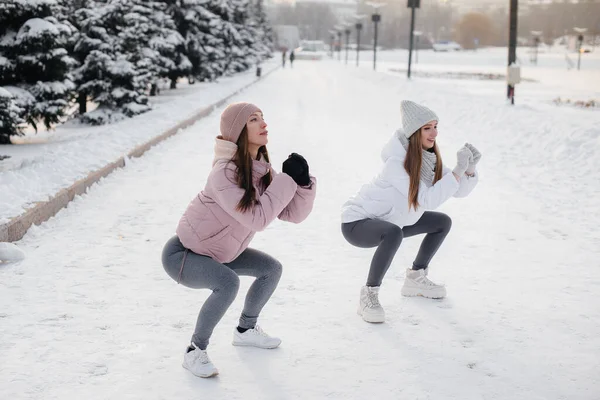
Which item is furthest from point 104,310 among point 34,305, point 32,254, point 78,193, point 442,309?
point 78,193

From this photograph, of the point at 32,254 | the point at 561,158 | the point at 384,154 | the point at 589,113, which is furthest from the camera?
the point at 589,113

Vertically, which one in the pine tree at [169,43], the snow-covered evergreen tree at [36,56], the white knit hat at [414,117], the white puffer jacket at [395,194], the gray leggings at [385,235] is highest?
the pine tree at [169,43]

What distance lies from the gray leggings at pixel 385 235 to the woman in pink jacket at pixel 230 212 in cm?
99

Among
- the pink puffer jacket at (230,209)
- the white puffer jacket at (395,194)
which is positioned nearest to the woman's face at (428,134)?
the white puffer jacket at (395,194)

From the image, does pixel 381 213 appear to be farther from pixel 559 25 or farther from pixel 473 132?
pixel 559 25

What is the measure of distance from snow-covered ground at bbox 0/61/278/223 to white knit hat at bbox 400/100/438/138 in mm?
3975

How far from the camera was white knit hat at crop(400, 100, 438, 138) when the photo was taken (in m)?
4.27

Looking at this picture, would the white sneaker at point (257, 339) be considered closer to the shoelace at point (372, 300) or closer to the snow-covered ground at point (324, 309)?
the snow-covered ground at point (324, 309)

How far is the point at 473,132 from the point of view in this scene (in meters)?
14.7

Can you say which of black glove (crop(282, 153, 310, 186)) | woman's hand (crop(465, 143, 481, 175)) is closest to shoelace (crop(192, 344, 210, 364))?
black glove (crop(282, 153, 310, 186))

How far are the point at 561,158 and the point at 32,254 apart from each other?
8096 millimetres

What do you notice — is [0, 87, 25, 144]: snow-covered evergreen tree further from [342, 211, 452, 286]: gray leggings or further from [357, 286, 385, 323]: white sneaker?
[357, 286, 385, 323]: white sneaker

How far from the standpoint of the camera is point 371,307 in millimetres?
4426

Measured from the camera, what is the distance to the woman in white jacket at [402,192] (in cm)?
Answer: 430
